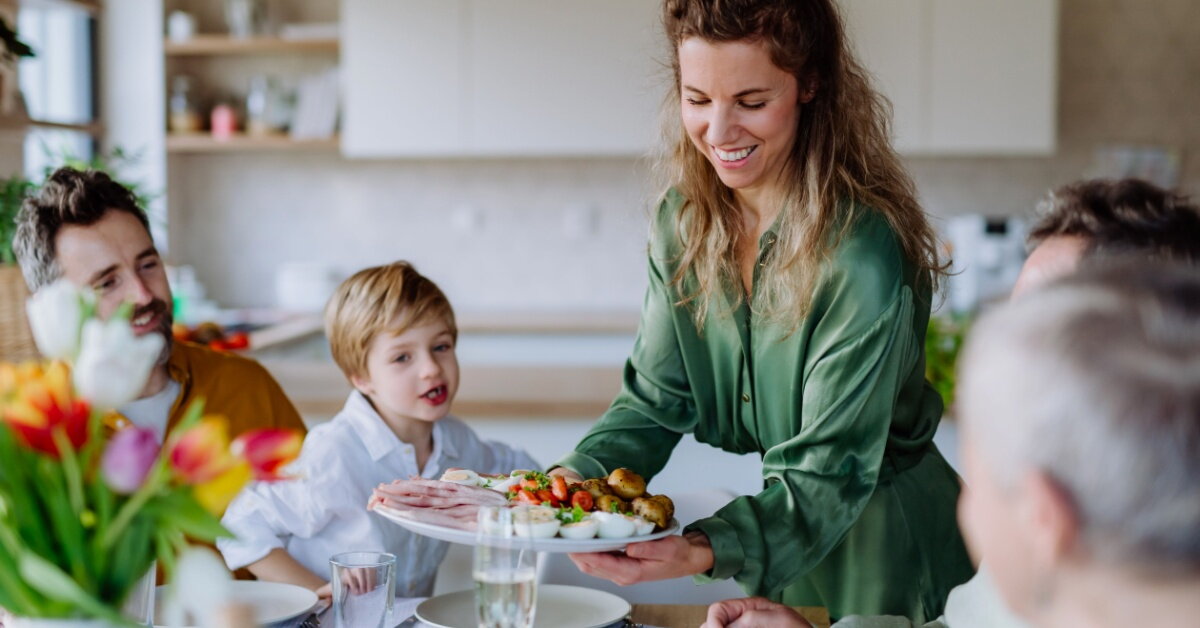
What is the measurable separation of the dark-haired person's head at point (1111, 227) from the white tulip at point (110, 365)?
2.80ft

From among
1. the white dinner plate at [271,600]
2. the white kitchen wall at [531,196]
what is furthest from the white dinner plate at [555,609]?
the white kitchen wall at [531,196]

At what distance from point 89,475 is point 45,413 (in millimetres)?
63

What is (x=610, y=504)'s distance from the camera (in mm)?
1483

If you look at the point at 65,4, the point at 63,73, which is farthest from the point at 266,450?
the point at 63,73

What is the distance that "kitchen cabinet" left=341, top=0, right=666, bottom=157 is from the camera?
495 cm

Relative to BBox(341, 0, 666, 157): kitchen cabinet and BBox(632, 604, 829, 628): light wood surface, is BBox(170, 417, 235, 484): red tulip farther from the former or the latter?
BBox(341, 0, 666, 157): kitchen cabinet

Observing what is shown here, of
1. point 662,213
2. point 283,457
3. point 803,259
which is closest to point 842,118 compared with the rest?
point 803,259

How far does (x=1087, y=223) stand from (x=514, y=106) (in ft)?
12.4

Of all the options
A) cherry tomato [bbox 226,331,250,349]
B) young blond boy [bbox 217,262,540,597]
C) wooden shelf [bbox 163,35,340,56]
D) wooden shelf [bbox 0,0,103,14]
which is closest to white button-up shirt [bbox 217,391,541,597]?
young blond boy [bbox 217,262,540,597]

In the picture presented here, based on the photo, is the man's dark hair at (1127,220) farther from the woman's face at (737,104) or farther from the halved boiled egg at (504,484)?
the halved boiled egg at (504,484)

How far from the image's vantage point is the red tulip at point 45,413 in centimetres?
96

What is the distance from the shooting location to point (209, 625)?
915 millimetres

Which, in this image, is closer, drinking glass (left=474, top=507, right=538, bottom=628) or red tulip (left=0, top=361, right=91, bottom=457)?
red tulip (left=0, top=361, right=91, bottom=457)

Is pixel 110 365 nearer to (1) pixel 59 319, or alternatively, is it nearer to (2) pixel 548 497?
(1) pixel 59 319
